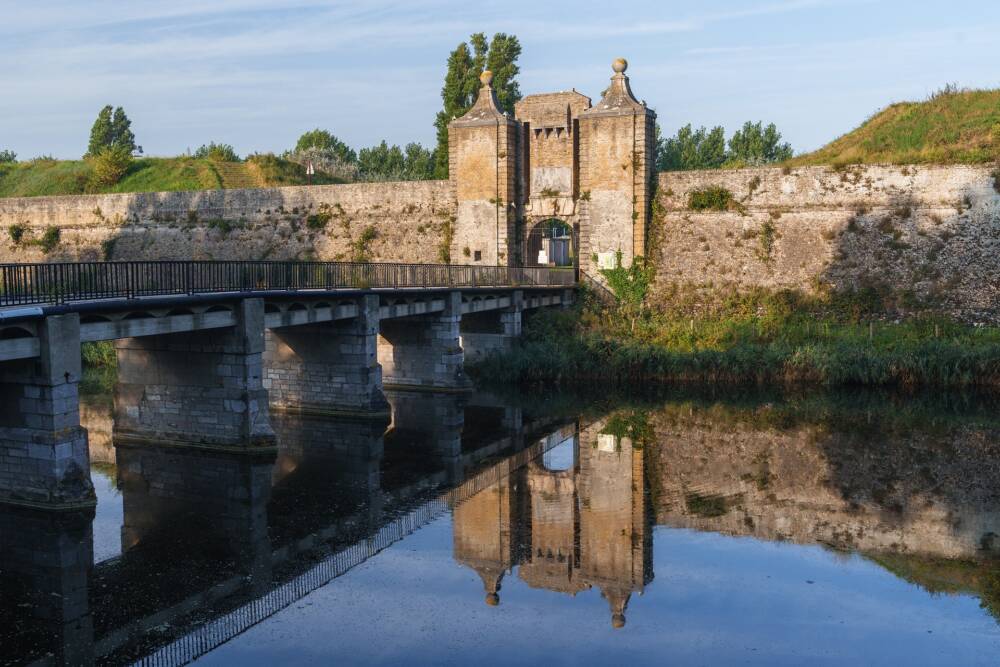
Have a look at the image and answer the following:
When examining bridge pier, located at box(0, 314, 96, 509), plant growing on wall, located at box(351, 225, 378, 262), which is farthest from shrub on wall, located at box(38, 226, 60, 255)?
bridge pier, located at box(0, 314, 96, 509)

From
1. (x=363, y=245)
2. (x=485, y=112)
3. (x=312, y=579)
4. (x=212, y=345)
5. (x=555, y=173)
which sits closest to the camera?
(x=312, y=579)

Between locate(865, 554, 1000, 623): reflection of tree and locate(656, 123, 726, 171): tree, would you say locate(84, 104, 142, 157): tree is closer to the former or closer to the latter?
locate(656, 123, 726, 171): tree

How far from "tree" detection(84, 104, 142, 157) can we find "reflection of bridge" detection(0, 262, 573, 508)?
50418 mm

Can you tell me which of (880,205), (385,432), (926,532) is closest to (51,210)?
(385,432)

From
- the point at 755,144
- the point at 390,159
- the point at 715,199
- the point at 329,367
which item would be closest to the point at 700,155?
the point at 755,144

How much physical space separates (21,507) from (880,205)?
1109 inches

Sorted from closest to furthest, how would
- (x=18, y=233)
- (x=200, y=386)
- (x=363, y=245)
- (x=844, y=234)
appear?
1. (x=200, y=386)
2. (x=844, y=234)
3. (x=363, y=245)
4. (x=18, y=233)

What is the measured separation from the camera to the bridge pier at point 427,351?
25.4 m

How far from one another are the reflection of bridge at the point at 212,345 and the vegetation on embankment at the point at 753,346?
197 centimetres

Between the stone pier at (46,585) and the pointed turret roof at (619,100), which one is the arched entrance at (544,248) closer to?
the pointed turret roof at (619,100)

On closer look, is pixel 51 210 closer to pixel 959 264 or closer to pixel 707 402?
pixel 707 402

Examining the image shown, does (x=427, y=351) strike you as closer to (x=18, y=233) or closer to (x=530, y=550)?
(x=530, y=550)

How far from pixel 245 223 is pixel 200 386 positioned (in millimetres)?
22796

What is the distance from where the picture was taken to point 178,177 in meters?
48.2
